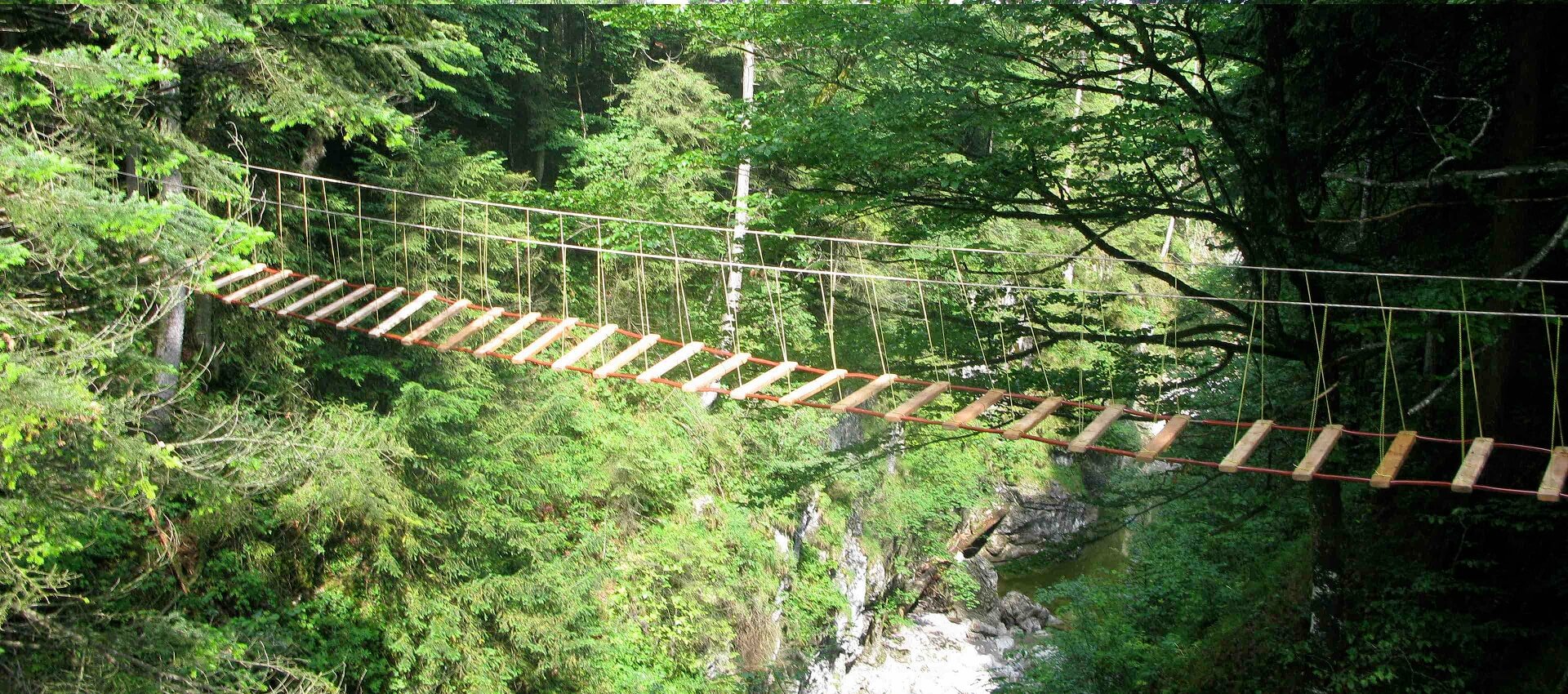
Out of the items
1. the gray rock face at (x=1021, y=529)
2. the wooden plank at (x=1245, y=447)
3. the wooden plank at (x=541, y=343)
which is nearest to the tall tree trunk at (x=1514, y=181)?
the wooden plank at (x=1245, y=447)

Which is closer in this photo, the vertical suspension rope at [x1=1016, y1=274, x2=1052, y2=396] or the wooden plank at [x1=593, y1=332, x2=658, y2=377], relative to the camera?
the wooden plank at [x1=593, y1=332, x2=658, y2=377]

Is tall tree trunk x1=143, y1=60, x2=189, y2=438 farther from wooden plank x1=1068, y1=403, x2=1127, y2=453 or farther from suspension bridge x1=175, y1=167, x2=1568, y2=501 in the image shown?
wooden plank x1=1068, y1=403, x2=1127, y2=453

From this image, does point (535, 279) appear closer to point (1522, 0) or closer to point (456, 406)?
point (456, 406)

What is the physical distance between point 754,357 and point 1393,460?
471cm

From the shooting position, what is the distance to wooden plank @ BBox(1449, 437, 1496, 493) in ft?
11.4

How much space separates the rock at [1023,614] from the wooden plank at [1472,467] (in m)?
10.6

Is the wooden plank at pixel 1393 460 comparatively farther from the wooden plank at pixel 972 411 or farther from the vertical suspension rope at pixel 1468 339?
the wooden plank at pixel 972 411

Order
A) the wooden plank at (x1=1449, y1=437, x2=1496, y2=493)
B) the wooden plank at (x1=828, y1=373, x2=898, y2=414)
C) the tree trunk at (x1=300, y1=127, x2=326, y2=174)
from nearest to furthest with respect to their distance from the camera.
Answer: the wooden plank at (x1=1449, y1=437, x2=1496, y2=493)
the wooden plank at (x1=828, y1=373, x2=898, y2=414)
the tree trunk at (x1=300, y1=127, x2=326, y2=174)

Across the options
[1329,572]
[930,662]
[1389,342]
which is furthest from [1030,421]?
[930,662]

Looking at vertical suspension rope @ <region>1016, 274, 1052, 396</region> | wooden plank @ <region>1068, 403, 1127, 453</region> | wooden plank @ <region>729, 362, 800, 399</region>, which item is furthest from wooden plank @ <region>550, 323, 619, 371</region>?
vertical suspension rope @ <region>1016, 274, 1052, 396</region>

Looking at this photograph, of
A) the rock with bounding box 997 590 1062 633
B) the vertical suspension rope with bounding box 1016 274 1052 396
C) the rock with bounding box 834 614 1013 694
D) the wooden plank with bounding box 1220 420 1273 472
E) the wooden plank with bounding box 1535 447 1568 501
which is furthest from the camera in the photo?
the rock with bounding box 997 590 1062 633

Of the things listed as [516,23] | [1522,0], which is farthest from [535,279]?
[1522,0]

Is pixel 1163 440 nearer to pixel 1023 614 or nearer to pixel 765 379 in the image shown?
pixel 765 379

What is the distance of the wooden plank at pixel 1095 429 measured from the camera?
12.8 ft
